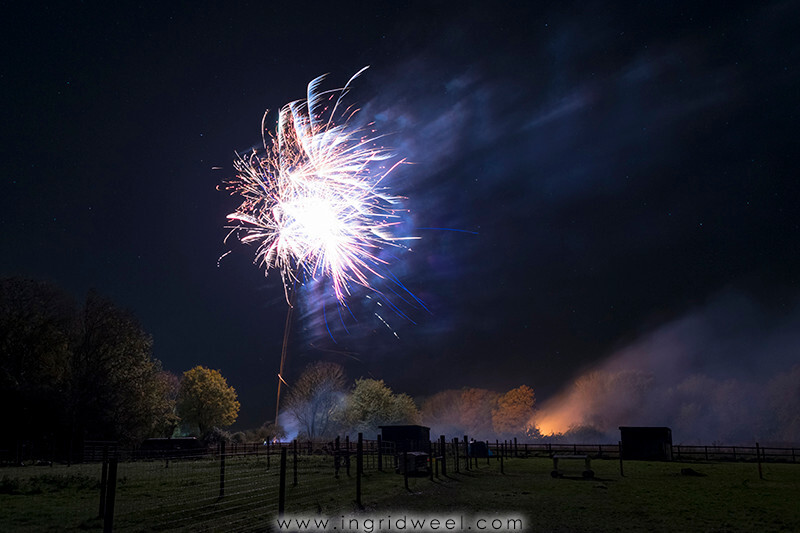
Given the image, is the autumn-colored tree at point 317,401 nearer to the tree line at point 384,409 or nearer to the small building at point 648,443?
the tree line at point 384,409

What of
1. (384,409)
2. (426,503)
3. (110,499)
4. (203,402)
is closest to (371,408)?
(384,409)

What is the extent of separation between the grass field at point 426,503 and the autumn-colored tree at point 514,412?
86.5 m

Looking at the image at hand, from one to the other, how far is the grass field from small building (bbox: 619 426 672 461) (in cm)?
2603

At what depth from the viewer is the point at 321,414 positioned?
91.6 meters

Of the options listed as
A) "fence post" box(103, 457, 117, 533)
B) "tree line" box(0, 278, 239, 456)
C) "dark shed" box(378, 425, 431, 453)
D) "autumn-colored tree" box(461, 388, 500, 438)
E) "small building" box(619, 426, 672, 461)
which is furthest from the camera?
"autumn-colored tree" box(461, 388, 500, 438)

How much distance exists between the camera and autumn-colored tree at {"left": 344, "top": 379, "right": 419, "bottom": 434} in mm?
87438

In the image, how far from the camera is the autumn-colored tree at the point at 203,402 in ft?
242

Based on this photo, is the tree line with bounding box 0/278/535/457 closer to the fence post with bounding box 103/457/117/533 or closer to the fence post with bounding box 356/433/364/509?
the fence post with bounding box 356/433/364/509

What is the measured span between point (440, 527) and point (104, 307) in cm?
4546

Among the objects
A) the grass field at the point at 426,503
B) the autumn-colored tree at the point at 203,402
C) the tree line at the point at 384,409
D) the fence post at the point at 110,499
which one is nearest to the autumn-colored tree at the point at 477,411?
the tree line at the point at 384,409

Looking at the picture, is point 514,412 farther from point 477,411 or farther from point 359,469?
point 359,469

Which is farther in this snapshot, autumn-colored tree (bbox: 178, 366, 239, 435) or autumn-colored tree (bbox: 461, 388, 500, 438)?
autumn-colored tree (bbox: 461, 388, 500, 438)

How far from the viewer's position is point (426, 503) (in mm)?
15344

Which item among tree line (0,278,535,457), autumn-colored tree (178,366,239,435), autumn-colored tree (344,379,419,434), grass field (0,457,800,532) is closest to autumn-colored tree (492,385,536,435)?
autumn-colored tree (344,379,419,434)
